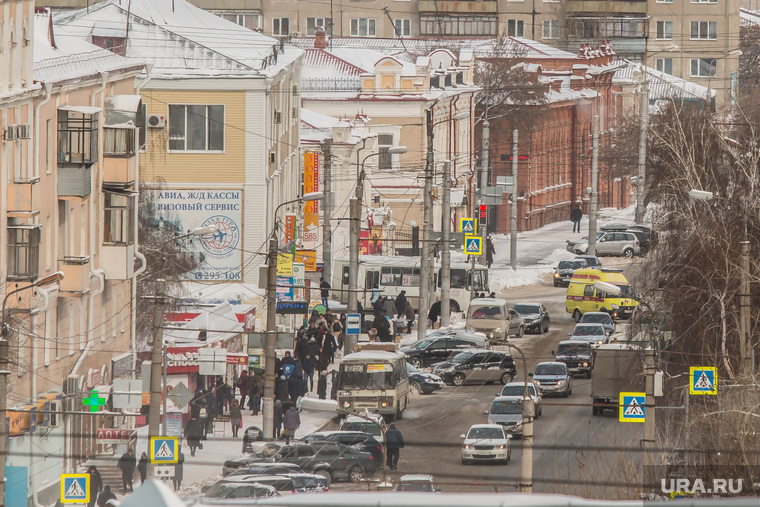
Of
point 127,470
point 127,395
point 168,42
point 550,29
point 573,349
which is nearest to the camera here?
point 127,470

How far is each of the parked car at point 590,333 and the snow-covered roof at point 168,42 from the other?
45.9 ft

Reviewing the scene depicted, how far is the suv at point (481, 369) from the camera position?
125 feet

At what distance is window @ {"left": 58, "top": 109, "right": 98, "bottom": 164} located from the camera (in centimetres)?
3231

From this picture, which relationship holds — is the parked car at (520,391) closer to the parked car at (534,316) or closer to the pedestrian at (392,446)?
the pedestrian at (392,446)

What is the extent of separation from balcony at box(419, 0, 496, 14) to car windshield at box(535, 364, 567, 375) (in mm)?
72253

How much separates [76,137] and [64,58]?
284cm

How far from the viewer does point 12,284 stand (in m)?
29.2

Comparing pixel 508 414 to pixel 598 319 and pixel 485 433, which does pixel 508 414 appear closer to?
pixel 485 433

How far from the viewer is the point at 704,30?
117438mm

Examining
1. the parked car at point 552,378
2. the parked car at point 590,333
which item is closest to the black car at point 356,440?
the parked car at point 552,378

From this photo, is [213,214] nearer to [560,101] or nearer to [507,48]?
[560,101]

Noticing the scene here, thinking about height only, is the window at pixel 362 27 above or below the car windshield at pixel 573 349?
above

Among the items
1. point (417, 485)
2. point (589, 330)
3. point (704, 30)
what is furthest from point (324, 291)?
point (704, 30)

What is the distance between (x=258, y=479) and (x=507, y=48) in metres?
67.1
